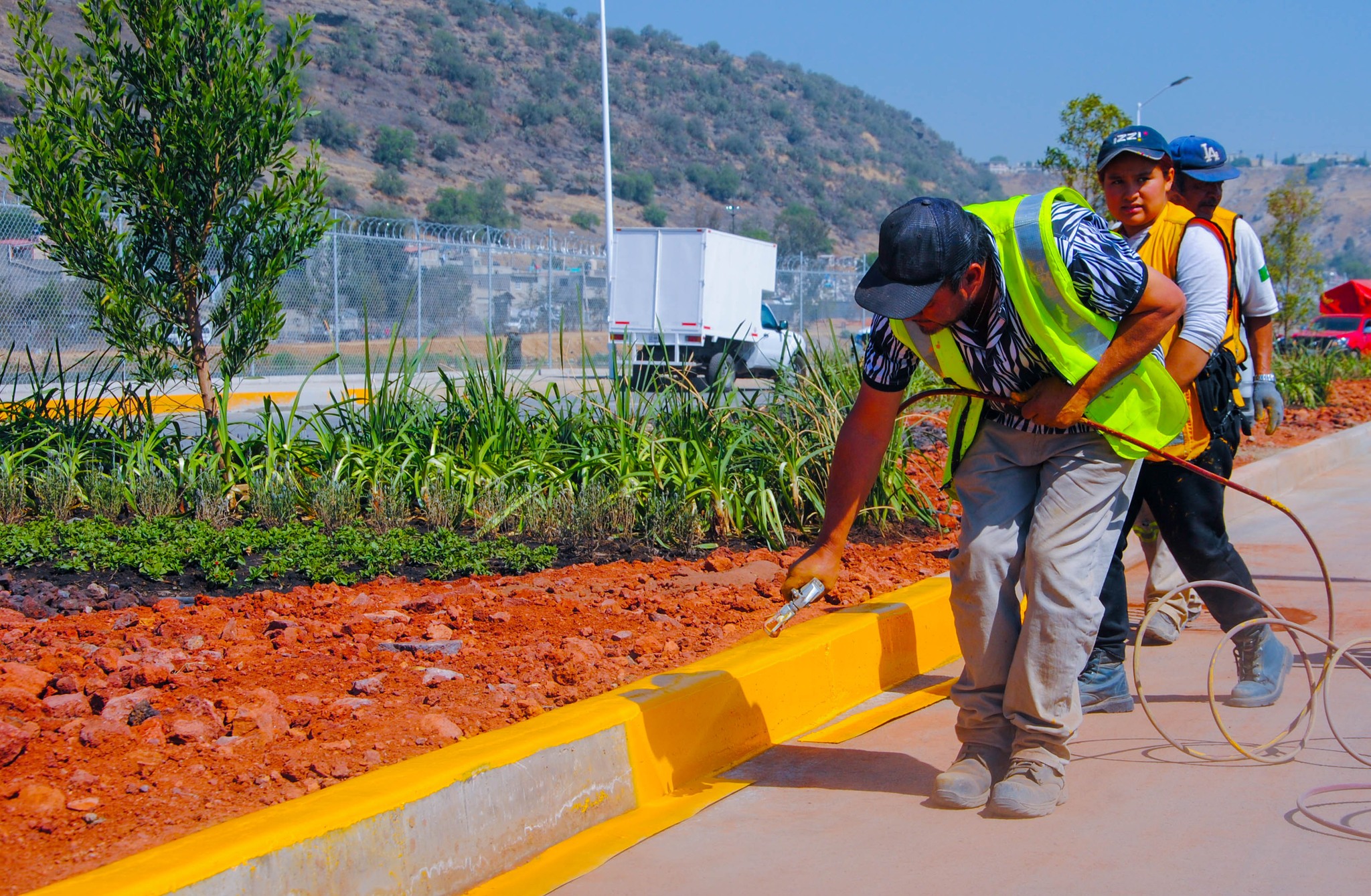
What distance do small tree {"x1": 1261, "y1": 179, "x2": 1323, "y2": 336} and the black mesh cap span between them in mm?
20147

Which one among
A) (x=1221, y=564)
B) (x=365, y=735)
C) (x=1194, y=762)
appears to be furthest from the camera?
(x=1221, y=564)

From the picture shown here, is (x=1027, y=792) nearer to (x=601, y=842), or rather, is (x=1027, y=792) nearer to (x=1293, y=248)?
(x=601, y=842)

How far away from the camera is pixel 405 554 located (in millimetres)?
5172

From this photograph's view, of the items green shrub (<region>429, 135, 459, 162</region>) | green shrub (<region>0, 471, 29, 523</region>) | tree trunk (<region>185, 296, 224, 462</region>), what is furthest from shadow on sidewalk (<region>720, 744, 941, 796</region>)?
green shrub (<region>429, 135, 459, 162</region>)

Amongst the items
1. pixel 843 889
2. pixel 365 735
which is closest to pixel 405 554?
pixel 365 735

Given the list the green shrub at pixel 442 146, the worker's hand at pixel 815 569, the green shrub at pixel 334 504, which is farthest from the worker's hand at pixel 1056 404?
the green shrub at pixel 442 146

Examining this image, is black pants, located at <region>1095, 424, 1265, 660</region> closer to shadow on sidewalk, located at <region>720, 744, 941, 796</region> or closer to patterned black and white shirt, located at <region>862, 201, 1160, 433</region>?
shadow on sidewalk, located at <region>720, 744, 941, 796</region>

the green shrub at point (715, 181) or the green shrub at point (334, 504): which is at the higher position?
the green shrub at point (715, 181)

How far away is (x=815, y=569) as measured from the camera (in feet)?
10.4

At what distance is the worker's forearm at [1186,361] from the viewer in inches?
149

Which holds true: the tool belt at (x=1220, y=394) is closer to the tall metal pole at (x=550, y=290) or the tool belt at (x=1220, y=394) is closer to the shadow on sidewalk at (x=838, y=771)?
the shadow on sidewalk at (x=838, y=771)

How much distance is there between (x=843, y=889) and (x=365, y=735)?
127 cm

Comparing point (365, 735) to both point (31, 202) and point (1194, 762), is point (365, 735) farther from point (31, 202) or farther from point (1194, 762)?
point (31, 202)

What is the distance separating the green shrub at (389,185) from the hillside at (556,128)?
0.07 metres
